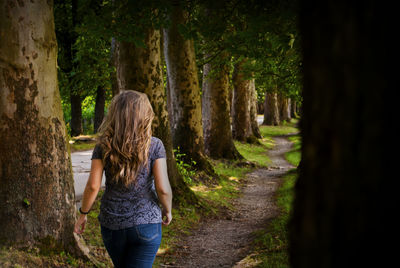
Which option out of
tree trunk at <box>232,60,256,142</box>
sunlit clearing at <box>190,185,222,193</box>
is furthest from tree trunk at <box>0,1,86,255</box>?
tree trunk at <box>232,60,256,142</box>

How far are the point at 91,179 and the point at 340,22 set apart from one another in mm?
2479

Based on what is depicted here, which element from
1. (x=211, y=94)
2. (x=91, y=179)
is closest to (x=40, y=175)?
(x=91, y=179)

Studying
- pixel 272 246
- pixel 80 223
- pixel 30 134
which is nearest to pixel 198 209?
pixel 272 246

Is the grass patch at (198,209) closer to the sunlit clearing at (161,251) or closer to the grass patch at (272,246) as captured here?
the sunlit clearing at (161,251)

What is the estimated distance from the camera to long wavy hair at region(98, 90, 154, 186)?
3.03m

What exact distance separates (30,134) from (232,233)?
4.34m

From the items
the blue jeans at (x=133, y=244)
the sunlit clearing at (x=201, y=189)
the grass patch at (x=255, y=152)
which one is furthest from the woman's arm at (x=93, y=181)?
the grass patch at (x=255, y=152)

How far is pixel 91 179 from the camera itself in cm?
310

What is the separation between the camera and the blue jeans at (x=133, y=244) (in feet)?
9.97

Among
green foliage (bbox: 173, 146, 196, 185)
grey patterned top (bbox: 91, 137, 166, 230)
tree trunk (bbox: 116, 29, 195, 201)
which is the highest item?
tree trunk (bbox: 116, 29, 195, 201)

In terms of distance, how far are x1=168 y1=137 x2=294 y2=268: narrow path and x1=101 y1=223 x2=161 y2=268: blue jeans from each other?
2.55 meters

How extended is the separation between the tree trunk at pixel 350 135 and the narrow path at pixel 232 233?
4486 millimetres

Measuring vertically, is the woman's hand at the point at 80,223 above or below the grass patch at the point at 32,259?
above

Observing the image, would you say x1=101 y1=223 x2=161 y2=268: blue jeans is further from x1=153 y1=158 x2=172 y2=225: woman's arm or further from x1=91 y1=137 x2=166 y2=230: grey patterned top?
x1=153 y1=158 x2=172 y2=225: woman's arm
